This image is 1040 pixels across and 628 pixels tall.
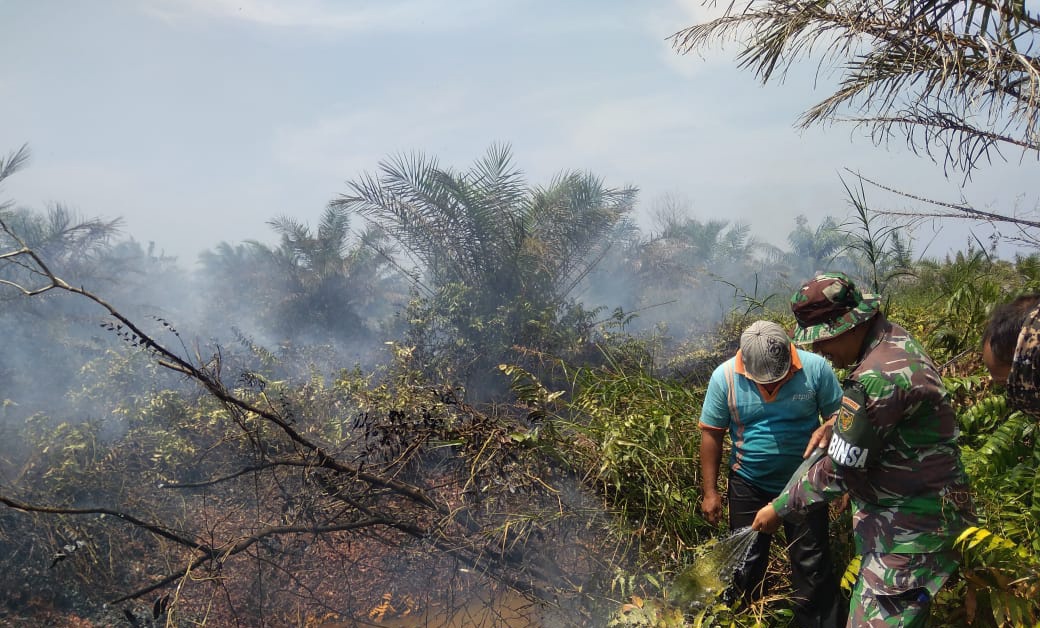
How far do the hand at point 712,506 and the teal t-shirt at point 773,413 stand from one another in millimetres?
176

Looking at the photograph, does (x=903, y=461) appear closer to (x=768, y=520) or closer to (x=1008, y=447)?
(x=768, y=520)

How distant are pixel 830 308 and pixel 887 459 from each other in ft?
1.83

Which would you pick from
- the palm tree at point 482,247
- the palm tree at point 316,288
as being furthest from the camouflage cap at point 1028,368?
the palm tree at point 316,288

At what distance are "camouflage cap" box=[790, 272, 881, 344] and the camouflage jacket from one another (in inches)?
3.8

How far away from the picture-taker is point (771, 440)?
315cm

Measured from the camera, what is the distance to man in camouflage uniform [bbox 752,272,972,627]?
7.14ft

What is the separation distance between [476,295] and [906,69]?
715cm

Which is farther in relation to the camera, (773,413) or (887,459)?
(773,413)

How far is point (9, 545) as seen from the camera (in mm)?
5438

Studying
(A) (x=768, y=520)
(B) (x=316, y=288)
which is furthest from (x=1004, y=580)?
(B) (x=316, y=288)

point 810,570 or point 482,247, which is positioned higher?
point 482,247

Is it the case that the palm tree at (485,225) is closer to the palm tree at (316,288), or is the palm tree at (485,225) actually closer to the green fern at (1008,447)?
the palm tree at (316,288)

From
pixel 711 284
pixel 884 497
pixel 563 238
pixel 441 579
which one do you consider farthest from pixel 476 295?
pixel 884 497

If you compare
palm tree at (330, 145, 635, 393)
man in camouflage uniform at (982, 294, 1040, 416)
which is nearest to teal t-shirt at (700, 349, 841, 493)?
man in camouflage uniform at (982, 294, 1040, 416)
